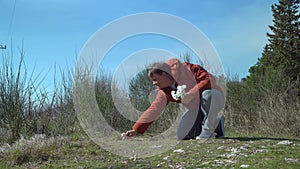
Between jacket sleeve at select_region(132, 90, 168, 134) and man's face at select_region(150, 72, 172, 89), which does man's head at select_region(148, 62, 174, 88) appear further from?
jacket sleeve at select_region(132, 90, 168, 134)

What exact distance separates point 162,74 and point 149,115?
0.57 meters

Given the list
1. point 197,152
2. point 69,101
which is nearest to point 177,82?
point 197,152

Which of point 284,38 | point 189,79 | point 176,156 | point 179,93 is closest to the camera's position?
point 176,156

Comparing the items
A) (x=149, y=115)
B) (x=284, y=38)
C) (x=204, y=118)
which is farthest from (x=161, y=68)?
(x=284, y=38)

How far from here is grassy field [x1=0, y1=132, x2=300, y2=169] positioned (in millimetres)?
2633

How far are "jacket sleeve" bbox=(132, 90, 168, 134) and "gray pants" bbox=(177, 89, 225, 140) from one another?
451 mm

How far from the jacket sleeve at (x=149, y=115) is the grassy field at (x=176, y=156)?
1.78ft

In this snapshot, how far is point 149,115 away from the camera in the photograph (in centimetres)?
405

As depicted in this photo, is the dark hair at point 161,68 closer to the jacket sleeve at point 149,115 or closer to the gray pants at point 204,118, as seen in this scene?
the jacket sleeve at point 149,115

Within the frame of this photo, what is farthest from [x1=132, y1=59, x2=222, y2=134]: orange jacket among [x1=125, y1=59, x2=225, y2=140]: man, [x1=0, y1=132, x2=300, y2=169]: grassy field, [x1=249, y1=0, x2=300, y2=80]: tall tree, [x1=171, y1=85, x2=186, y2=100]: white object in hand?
[x1=249, y1=0, x2=300, y2=80]: tall tree

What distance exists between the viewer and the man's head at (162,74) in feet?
12.9

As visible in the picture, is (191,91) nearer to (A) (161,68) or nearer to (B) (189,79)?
(B) (189,79)

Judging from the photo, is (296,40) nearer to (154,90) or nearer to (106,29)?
(154,90)

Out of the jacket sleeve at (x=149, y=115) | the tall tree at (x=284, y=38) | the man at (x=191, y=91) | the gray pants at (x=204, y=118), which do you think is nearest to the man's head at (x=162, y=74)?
the man at (x=191, y=91)
